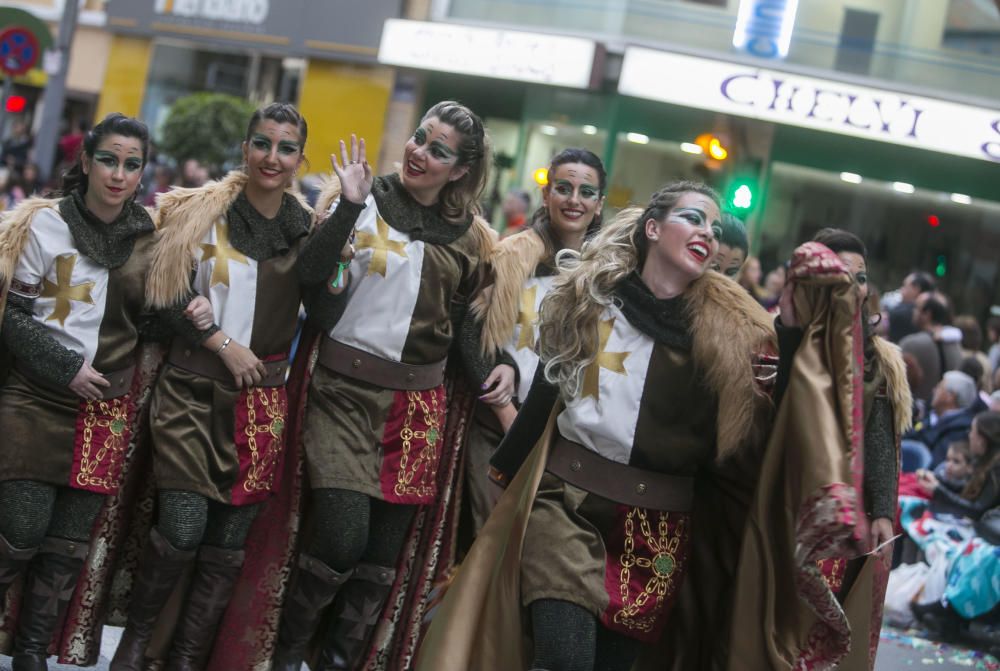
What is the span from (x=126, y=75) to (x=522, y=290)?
67.6 ft

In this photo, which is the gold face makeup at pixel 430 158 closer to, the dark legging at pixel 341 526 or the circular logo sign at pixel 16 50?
the dark legging at pixel 341 526

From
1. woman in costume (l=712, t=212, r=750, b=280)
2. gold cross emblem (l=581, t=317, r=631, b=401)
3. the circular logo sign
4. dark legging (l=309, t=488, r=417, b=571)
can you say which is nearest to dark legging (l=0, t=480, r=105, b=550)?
dark legging (l=309, t=488, r=417, b=571)

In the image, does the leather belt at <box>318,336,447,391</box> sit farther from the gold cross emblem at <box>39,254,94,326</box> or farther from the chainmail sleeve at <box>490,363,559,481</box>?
the gold cross emblem at <box>39,254,94,326</box>

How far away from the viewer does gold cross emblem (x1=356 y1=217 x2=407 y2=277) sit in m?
4.96

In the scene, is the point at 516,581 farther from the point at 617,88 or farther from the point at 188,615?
the point at 617,88

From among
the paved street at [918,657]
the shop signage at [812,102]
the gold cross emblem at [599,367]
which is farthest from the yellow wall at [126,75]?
the gold cross emblem at [599,367]

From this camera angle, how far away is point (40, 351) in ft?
15.0

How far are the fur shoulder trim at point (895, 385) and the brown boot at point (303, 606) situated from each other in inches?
76.8

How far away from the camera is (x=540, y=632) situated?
13.0ft

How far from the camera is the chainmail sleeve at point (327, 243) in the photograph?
4.74 metres

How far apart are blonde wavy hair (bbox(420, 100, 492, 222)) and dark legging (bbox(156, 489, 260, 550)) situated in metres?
1.33

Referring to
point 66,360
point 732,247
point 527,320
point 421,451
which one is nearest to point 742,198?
point 732,247

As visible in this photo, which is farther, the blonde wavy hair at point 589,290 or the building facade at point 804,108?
the building facade at point 804,108

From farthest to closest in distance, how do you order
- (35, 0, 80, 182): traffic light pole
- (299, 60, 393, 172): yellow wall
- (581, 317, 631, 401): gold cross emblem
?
(299, 60, 393, 172): yellow wall
(35, 0, 80, 182): traffic light pole
(581, 317, 631, 401): gold cross emblem
